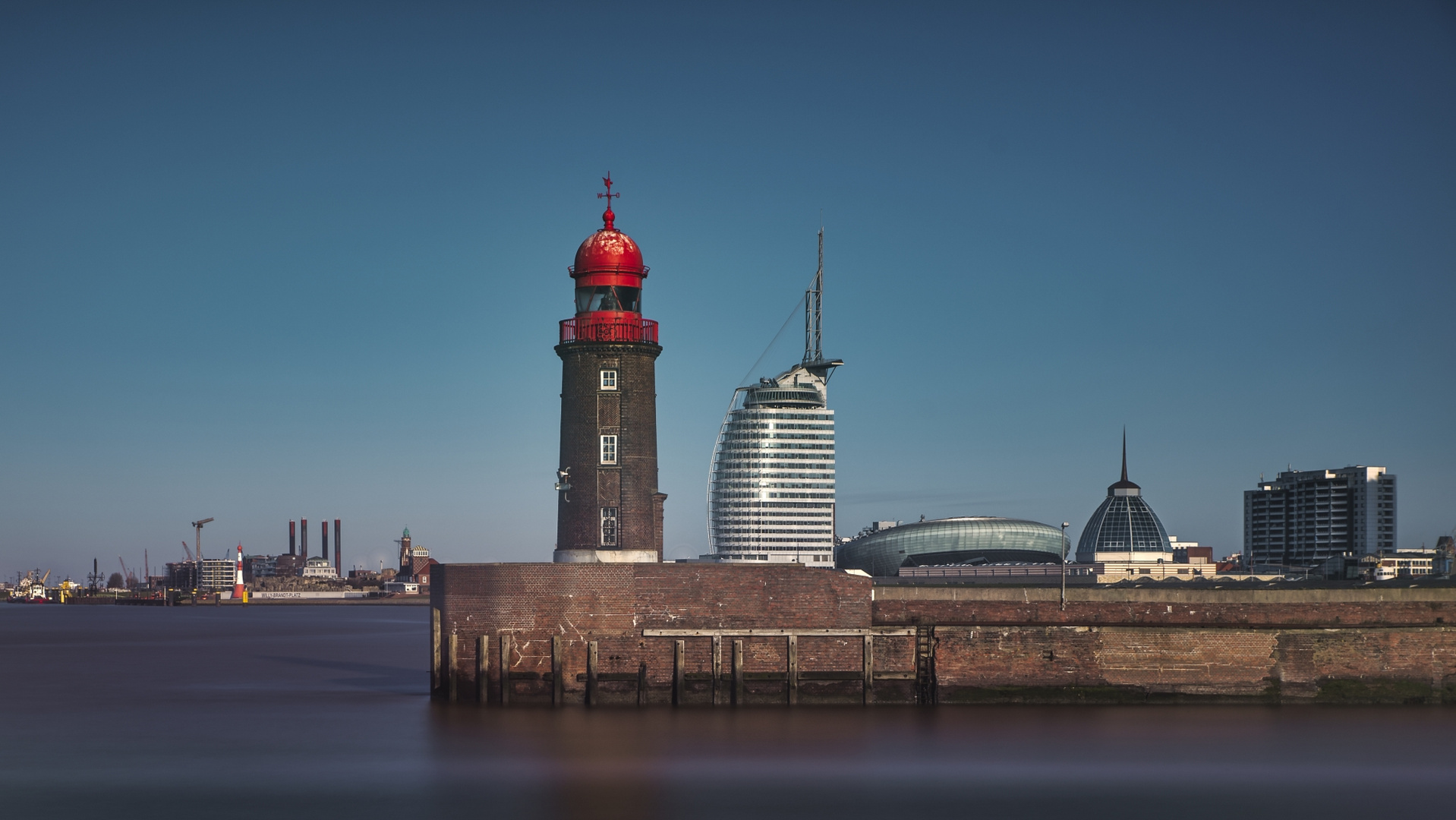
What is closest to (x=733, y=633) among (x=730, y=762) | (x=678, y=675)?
(x=678, y=675)

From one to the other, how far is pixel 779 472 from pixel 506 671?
10977 cm

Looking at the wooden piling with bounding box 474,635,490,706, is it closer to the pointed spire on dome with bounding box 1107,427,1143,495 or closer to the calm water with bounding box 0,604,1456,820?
the calm water with bounding box 0,604,1456,820

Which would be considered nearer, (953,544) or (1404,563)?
(953,544)

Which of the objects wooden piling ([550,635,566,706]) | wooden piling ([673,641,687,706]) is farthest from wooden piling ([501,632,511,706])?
wooden piling ([673,641,687,706])

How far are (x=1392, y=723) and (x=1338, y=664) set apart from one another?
2149mm

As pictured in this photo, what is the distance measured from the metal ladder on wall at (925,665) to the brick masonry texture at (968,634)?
107 mm

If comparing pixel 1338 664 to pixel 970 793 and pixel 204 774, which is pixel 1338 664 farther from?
pixel 204 774

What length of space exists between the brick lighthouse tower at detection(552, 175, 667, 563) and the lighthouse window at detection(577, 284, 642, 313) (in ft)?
0.07

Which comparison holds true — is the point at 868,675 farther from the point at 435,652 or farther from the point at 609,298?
the point at 609,298

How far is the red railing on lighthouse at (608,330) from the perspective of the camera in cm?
3969

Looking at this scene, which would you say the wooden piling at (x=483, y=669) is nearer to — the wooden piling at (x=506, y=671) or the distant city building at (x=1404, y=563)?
the wooden piling at (x=506, y=671)

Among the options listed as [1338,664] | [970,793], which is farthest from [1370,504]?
[970,793]

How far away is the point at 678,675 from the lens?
107 feet

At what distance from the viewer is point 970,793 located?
2586 cm
